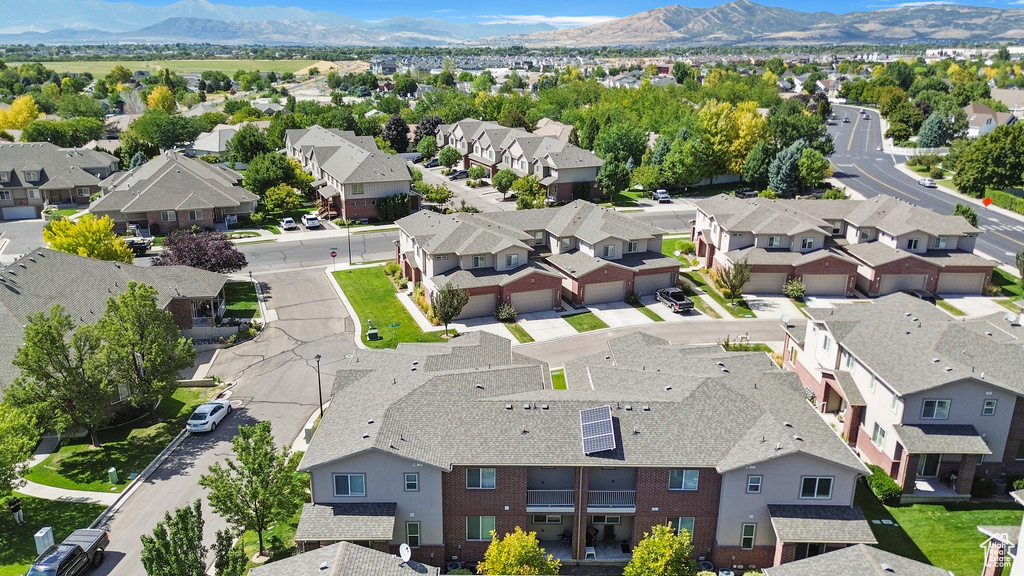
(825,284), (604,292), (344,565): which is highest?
(344,565)

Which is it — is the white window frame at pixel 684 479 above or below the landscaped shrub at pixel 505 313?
above

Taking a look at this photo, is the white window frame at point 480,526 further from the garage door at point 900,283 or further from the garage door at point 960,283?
the garage door at point 960,283

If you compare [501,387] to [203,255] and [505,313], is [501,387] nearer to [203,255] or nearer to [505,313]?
[505,313]

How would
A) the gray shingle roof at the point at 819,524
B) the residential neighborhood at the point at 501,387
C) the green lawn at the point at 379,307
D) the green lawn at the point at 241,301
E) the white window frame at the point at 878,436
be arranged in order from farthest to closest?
the green lawn at the point at 241,301
the green lawn at the point at 379,307
the white window frame at the point at 878,436
the residential neighborhood at the point at 501,387
the gray shingle roof at the point at 819,524

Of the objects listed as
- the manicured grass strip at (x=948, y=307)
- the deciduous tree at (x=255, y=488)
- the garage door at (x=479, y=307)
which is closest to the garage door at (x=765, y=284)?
the manicured grass strip at (x=948, y=307)

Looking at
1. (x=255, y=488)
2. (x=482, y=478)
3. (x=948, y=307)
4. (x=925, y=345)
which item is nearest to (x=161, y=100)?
(x=255, y=488)

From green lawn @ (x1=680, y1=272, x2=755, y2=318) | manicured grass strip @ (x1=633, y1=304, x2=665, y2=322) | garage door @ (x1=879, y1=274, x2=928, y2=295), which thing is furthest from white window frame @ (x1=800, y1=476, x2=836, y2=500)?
garage door @ (x1=879, y1=274, x2=928, y2=295)

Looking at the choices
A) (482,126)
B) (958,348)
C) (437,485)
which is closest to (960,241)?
(958,348)

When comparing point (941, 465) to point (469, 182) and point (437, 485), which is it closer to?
point (437, 485)

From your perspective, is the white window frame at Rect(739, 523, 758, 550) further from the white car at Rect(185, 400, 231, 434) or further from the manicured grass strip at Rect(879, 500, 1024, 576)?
the white car at Rect(185, 400, 231, 434)
